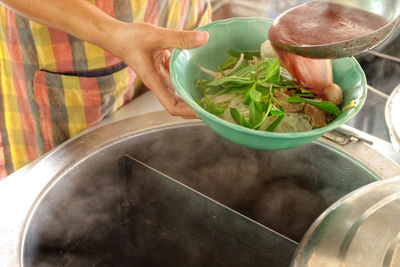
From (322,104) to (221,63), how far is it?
42cm

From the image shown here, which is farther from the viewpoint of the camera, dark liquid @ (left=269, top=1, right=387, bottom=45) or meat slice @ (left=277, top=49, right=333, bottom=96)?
meat slice @ (left=277, top=49, right=333, bottom=96)

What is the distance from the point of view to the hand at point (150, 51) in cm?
132

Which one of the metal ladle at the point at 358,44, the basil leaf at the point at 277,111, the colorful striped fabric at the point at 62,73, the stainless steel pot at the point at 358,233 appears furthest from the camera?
the colorful striped fabric at the point at 62,73

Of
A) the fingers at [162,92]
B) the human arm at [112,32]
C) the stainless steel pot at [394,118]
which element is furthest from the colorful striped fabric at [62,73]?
the stainless steel pot at [394,118]

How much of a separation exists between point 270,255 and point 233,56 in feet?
2.18

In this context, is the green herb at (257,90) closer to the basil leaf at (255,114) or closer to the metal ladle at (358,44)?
the basil leaf at (255,114)

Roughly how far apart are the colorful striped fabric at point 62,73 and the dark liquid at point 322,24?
675 millimetres

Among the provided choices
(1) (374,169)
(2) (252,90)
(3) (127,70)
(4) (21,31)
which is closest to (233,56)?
(2) (252,90)

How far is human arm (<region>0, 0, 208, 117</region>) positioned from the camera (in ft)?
4.45

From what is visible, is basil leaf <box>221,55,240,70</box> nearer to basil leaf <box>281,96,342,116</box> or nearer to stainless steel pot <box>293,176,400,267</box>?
basil leaf <box>281,96,342,116</box>

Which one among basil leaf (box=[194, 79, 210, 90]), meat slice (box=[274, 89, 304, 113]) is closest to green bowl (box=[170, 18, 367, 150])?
basil leaf (box=[194, 79, 210, 90])

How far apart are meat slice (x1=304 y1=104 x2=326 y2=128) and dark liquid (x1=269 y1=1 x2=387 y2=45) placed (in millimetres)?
209

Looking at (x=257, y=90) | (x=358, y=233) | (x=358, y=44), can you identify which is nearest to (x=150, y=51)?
(x=257, y=90)

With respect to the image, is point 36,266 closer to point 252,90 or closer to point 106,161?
point 106,161
